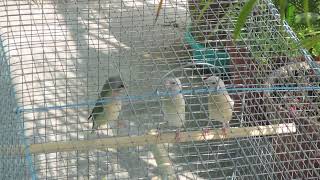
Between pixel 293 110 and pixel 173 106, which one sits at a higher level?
pixel 173 106

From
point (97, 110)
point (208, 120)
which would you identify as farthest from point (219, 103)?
point (97, 110)

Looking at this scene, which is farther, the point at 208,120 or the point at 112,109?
the point at 112,109

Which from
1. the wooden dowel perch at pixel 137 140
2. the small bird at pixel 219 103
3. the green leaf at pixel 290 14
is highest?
the green leaf at pixel 290 14

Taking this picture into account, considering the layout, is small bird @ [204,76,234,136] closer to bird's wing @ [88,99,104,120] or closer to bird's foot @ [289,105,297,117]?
bird's foot @ [289,105,297,117]

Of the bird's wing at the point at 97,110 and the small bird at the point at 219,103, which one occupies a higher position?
the bird's wing at the point at 97,110

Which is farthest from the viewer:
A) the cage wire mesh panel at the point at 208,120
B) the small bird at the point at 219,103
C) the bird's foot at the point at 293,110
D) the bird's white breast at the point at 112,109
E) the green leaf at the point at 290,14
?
the green leaf at the point at 290,14

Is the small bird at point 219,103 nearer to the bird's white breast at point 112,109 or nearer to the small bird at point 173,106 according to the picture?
the small bird at point 173,106

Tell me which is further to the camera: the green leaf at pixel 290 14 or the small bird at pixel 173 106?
the green leaf at pixel 290 14

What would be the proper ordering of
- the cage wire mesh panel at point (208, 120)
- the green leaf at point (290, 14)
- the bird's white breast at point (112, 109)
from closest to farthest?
Result: the cage wire mesh panel at point (208, 120) < the bird's white breast at point (112, 109) < the green leaf at point (290, 14)

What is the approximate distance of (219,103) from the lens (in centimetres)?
285

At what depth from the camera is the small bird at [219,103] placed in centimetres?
282

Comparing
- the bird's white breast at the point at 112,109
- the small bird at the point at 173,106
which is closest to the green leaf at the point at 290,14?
the small bird at the point at 173,106

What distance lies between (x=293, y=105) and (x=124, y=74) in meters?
1.72

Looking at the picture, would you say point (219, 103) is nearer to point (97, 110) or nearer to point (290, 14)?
point (97, 110)
